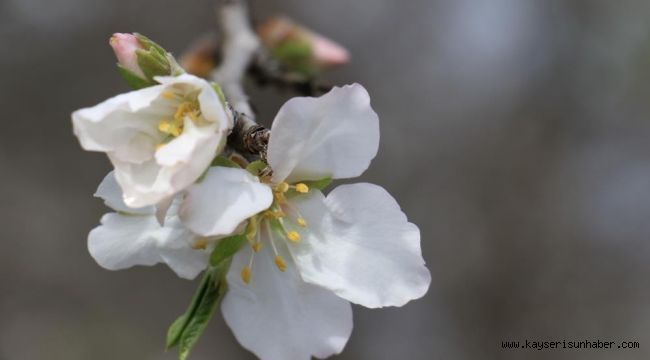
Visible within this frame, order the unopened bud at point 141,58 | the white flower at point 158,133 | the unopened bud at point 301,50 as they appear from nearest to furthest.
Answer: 1. the white flower at point 158,133
2. the unopened bud at point 141,58
3. the unopened bud at point 301,50

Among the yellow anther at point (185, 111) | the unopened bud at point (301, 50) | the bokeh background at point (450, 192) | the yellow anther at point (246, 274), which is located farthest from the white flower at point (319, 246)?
the bokeh background at point (450, 192)

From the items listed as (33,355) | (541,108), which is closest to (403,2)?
(541,108)

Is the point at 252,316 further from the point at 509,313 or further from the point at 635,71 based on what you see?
the point at 635,71

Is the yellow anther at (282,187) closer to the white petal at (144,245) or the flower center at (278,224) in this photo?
the flower center at (278,224)

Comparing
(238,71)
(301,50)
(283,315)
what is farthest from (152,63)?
(301,50)

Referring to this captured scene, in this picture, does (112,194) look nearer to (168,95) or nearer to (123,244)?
(123,244)

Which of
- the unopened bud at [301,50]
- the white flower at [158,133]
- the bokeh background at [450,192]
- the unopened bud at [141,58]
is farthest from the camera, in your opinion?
the bokeh background at [450,192]
